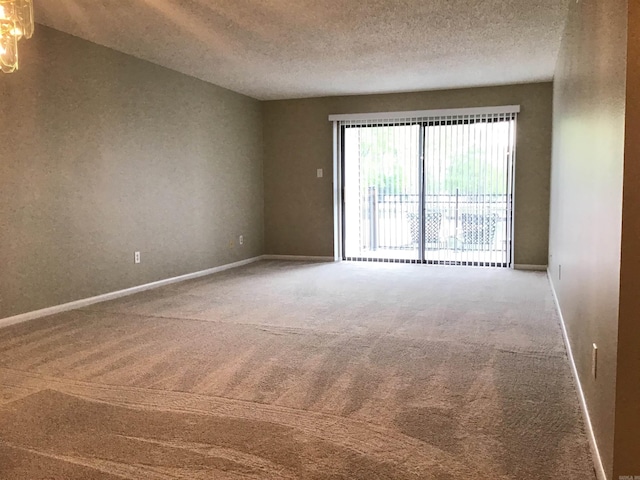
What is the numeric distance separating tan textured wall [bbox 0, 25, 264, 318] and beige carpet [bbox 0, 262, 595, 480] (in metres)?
0.53

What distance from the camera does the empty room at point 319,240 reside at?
2.03 m

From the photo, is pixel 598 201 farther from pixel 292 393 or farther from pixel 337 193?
pixel 337 193

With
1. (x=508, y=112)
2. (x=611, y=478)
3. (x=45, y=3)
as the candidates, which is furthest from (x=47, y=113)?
(x=508, y=112)

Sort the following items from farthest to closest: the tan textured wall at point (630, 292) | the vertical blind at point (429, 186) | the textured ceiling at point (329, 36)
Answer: the vertical blind at point (429, 186)
the textured ceiling at point (329, 36)
the tan textured wall at point (630, 292)

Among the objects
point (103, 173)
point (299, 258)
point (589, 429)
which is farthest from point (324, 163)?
point (589, 429)

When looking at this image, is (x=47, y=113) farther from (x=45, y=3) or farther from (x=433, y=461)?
(x=433, y=461)

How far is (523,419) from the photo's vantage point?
2.35 m

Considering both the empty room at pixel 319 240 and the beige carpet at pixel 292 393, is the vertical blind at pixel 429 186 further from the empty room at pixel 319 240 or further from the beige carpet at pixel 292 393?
the beige carpet at pixel 292 393

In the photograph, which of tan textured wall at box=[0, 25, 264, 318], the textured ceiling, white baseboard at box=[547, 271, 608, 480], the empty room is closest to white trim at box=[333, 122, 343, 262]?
the empty room

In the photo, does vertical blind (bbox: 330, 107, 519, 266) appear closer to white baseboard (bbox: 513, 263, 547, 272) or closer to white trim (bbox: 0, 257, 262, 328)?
white baseboard (bbox: 513, 263, 547, 272)

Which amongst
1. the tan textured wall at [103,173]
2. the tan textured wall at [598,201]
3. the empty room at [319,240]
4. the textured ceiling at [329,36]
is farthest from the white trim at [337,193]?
the tan textured wall at [598,201]

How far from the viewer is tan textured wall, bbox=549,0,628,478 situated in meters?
1.69

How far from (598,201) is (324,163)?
235 inches

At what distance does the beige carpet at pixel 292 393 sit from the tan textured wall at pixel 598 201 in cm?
30
